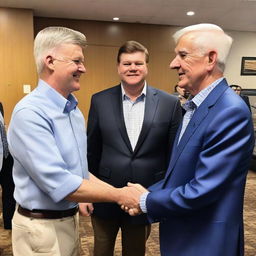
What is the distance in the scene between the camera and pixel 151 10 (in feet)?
21.2

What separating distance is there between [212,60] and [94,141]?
40.8 inches

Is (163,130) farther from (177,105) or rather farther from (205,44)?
(205,44)

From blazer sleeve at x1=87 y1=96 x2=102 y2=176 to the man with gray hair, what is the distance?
581mm

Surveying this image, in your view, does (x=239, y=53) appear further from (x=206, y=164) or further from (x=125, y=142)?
(x=206, y=164)

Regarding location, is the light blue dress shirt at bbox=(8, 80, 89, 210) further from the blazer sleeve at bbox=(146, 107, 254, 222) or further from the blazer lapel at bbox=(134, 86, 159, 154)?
the blazer lapel at bbox=(134, 86, 159, 154)

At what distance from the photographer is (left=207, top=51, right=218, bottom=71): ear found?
121 cm

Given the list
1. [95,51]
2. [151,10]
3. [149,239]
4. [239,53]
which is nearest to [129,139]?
[149,239]

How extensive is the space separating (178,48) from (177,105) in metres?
0.76

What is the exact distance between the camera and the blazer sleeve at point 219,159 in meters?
1.09

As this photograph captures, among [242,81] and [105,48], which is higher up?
[105,48]

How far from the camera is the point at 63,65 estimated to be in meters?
1.30

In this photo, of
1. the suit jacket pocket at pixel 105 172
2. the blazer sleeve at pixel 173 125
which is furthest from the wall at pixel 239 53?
the suit jacket pocket at pixel 105 172

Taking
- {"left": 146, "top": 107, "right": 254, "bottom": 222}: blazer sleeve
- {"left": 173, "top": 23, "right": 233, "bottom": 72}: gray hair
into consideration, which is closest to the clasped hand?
{"left": 146, "top": 107, "right": 254, "bottom": 222}: blazer sleeve

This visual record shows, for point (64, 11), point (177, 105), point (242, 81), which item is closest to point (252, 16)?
point (242, 81)
